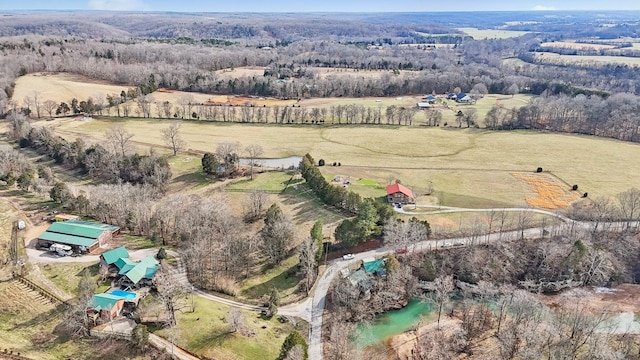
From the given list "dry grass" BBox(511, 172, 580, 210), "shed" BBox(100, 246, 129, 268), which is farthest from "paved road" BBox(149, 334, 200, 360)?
"dry grass" BBox(511, 172, 580, 210)

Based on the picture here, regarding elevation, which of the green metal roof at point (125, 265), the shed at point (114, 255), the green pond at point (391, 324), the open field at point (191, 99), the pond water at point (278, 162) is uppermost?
the open field at point (191, 99)

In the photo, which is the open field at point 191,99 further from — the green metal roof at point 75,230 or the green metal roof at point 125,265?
the green metal roof at point 125,265

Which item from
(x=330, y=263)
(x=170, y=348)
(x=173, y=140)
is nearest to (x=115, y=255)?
(x=170, y=348)

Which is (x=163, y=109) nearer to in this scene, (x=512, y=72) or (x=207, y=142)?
(x=207, y=142)

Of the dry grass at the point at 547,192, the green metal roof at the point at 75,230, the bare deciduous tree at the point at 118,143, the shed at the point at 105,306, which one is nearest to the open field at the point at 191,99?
the bare deciduous tree at the point at 118,143

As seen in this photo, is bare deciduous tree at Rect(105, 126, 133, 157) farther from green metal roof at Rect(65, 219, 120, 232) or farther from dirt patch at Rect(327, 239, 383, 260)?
dirt patch at Rect(327, 239, 383, 260)

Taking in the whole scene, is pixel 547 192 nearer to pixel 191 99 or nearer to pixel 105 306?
pixel 105 306

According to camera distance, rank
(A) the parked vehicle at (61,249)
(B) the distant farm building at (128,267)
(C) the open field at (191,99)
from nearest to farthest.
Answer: (B) the distant farm building at (128,267), (A) the parked vehicle at (61,249), (C) the open field at (191,99)
